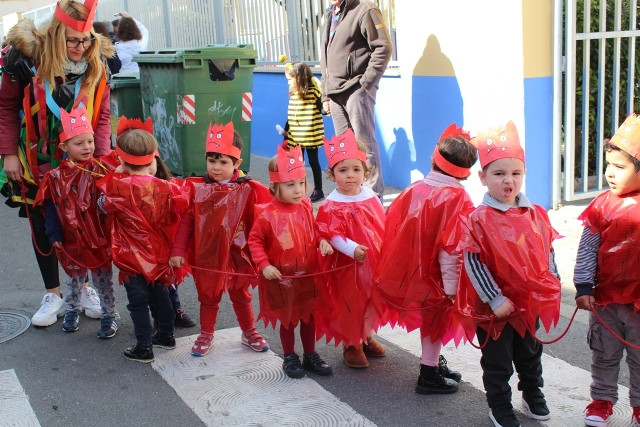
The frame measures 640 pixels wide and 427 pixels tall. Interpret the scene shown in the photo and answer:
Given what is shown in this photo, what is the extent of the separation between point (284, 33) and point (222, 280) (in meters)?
7.40

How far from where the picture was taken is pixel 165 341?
4766 mm

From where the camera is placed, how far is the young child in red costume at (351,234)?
412cm

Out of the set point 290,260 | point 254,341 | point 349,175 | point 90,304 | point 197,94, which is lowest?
point 254,341

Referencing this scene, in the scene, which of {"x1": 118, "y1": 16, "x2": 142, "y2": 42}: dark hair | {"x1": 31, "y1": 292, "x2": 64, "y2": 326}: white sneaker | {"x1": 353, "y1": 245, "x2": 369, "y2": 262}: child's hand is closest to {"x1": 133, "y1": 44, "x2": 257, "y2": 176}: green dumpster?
{"x1": 118, "y1": 16, "x2": 142, "y2": 42}: dark hair

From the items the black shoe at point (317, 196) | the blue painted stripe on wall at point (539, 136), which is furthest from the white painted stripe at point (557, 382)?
the black shoe at point (317, 196)

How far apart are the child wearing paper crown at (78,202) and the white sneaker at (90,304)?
409 millimetres

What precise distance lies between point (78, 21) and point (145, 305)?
180 centimetres

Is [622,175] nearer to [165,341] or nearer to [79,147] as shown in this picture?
[165,341]

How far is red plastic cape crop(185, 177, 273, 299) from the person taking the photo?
449cm

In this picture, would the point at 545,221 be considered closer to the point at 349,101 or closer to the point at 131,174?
the point at 131,174

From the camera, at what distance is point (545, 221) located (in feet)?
11.8

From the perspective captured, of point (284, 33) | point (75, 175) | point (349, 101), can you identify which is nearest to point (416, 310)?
point (75, 175)

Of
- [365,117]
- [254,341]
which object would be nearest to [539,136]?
[365,117]

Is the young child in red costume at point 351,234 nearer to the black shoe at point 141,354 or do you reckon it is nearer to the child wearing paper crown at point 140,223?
the child wearing paper crown at point 140,223
